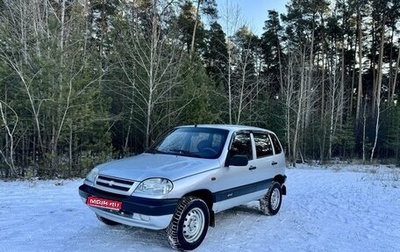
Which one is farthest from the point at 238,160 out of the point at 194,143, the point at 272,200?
the point at 272,200

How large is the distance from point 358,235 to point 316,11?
29623 mm

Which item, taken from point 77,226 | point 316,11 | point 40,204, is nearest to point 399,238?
point 77,226

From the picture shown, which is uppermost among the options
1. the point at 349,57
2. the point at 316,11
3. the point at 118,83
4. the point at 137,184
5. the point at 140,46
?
the point at 316,11

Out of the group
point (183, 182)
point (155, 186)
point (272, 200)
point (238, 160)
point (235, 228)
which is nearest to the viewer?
point (155, 186)

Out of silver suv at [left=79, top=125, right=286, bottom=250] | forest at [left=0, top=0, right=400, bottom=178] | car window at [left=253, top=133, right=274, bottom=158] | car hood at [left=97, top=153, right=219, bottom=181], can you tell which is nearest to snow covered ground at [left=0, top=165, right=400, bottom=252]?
silver suv at [left=79, top=125, right=286, bottom=250]

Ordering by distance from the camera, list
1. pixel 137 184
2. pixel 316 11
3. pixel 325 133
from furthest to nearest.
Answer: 1. pixel 316 11
2. pixel 325 133
3. pixel 137 184

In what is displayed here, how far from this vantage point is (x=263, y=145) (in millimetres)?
6246

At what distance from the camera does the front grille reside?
4129 mm

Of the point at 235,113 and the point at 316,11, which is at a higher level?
the point at 316,11

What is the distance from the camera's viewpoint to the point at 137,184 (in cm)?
407

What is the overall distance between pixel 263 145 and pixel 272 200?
1.15 metres

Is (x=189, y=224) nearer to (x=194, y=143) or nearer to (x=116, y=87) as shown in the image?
(x=194, y=143)

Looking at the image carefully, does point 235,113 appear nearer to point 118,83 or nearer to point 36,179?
point 118,83

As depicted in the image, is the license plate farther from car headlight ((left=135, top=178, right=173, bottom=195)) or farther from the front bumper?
car headlight ((left=135, top=178, right=173, bottom=195))
